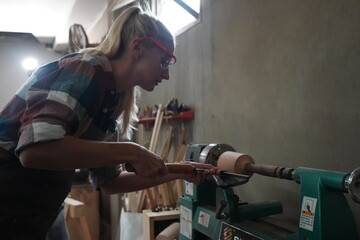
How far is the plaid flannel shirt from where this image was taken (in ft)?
2.67

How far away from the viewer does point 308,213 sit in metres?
0.97

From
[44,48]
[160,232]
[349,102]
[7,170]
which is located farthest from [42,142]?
[44,48]

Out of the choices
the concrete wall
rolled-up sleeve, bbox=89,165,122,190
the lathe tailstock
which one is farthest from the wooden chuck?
the concrete wall

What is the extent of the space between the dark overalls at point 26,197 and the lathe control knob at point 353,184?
2.63 ft

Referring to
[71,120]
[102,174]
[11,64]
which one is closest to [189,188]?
[102,174]

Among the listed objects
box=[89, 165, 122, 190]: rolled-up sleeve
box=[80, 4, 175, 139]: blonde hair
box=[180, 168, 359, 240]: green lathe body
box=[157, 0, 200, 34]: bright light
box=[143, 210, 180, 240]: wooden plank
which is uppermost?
box=[157, 0, 200, 34]: bright light

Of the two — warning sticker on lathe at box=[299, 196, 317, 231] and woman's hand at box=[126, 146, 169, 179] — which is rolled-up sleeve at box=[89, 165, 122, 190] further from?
warning sticker on lathe at box=[299, 196, 317, 231]

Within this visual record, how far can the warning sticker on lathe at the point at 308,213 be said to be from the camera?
3.12 ft

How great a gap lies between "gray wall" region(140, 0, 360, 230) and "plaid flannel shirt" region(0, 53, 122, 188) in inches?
30.8

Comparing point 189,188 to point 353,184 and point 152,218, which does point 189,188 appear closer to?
point 152,218

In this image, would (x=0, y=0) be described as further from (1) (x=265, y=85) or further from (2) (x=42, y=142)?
(2) (x=42, y=142)

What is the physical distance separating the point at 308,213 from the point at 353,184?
0.48 feet

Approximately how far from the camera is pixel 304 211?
3.21ft

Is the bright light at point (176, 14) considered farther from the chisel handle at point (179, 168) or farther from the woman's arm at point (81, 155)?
the woman's arm at point (81, 155)
